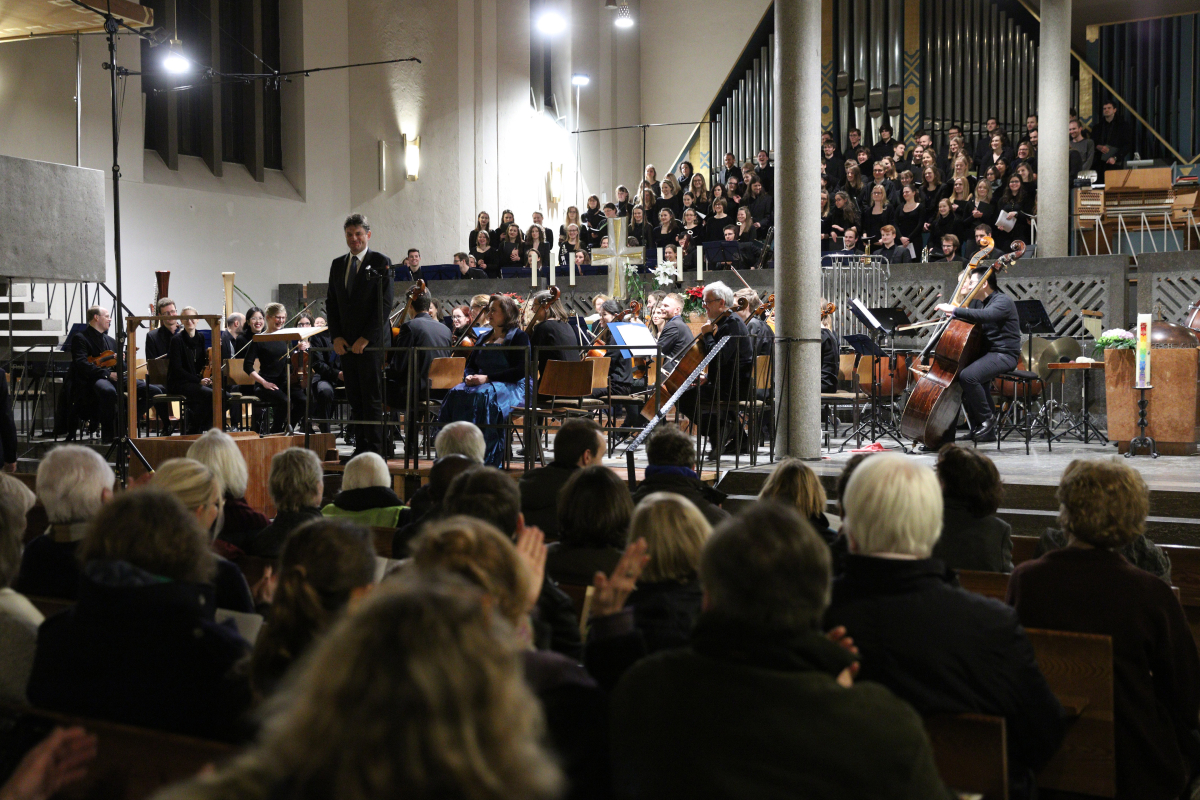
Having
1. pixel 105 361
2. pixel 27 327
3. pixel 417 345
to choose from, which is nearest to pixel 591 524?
pixel 417 345

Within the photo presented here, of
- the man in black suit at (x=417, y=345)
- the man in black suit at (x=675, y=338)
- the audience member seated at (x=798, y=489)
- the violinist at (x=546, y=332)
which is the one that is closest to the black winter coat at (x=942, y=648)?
the audience member seated at (x=798, y=489)

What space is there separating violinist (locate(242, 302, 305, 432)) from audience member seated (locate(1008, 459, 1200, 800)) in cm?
763

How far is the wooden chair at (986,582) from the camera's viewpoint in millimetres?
3213

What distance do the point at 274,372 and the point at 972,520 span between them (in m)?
7.51

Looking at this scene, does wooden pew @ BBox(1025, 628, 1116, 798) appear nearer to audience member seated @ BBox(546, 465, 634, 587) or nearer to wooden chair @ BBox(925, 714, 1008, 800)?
wooden chair @ BBox(925, 714, 1008, 800)

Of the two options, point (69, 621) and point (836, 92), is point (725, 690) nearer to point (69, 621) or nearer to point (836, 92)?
point (69, 621)

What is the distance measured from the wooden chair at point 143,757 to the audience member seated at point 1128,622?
6.47 ft

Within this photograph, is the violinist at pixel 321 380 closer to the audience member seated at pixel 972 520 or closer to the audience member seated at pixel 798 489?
the audience member seated at pixel 798 489

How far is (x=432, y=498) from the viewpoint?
3953 mm

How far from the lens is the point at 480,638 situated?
104 cm

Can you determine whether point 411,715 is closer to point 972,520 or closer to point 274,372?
point 972,520

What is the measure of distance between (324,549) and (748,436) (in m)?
5.86

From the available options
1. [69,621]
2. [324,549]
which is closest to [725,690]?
[324,549]

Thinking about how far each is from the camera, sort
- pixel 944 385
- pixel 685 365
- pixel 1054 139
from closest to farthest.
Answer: pixel 685 365, pixel 944 385, pixel 1054 139
